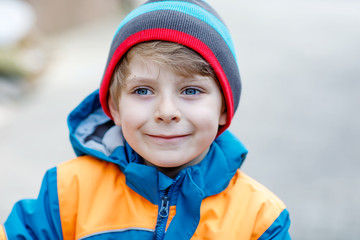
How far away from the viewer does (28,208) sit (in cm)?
184

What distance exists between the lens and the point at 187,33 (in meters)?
1.73

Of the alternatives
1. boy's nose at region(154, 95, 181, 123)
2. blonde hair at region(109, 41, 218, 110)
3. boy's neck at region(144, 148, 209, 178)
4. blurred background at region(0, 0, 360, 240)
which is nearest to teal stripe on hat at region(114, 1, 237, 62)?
blonde hair at region(109, 41, 218, 110)

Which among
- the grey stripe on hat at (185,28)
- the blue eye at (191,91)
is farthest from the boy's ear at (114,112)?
the blue eye at (191,91)

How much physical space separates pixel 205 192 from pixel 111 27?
696 cm

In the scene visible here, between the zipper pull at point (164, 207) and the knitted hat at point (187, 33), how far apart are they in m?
0.40

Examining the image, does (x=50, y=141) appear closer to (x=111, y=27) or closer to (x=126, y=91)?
(x=126, y=91)

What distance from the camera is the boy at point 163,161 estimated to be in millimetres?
1727

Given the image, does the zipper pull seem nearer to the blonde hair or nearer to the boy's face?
the boy's face

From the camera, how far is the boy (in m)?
1.73

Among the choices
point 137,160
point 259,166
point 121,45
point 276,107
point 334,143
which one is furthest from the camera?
point 276,107

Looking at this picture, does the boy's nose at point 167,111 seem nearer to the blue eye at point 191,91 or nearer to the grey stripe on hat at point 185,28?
the blue eye at point 191,91

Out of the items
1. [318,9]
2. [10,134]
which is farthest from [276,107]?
[318,9]

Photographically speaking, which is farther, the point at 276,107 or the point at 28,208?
the point at 276,107

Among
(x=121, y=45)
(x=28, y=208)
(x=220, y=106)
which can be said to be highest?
(x=121, y=45)
